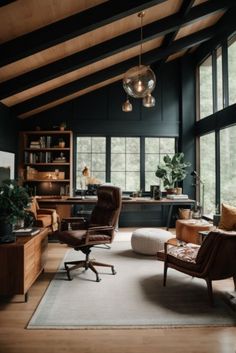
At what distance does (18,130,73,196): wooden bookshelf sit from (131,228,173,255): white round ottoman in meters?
2.61

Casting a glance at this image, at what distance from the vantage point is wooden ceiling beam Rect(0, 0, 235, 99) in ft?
15.1

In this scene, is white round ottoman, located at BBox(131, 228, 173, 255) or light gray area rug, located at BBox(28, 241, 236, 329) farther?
white round ottoman, located at BBox(131, 228, 173, 255)

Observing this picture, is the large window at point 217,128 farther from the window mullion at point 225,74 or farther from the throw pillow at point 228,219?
the throw pillow at point 228,219

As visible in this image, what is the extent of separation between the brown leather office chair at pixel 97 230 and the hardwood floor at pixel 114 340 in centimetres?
110

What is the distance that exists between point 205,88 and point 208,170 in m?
1.95

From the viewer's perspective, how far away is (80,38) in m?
4.20

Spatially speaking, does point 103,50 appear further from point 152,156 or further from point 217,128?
point 152,156

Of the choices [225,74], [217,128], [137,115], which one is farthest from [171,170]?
[225,74]

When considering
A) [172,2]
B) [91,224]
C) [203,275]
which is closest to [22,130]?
[91,224]

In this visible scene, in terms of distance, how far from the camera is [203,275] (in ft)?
9.33

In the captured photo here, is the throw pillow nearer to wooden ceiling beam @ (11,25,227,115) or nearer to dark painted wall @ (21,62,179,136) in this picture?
dark painted wall @ (21,62,179,136)

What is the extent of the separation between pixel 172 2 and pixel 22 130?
13.9ft

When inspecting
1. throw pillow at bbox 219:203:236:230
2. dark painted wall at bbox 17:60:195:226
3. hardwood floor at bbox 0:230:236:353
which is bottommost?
hardwood floor at bbox 0:230:236:353

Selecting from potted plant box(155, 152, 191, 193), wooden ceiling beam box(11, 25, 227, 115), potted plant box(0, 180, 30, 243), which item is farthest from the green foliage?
potted plant box(155, 152, 191, 193)
